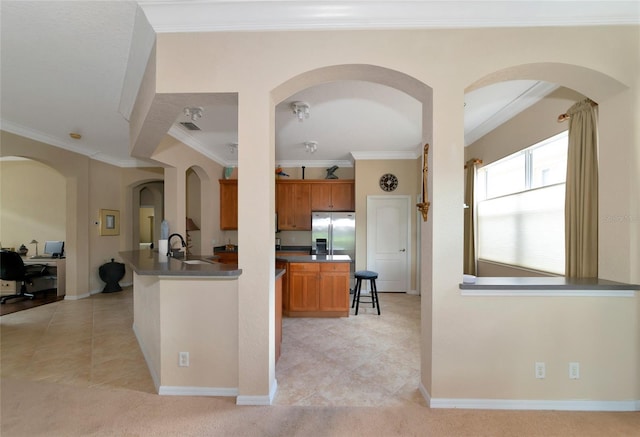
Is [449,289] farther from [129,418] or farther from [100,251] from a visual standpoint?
[100,251]

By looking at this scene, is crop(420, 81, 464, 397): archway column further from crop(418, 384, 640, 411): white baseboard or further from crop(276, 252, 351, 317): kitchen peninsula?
crop(276, 252, 351, 317): kitchen peninsula

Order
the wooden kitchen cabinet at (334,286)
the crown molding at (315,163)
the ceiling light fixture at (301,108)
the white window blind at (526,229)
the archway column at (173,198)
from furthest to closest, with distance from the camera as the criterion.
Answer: the crown molding at (315,163) < the archway column at (173,198) < the wooden kitchen cabinet at (334,286) < the ceiling light fixture at (301,108) < the white window blind at (526,229)

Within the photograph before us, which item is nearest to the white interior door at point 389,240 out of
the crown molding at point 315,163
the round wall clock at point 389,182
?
the round wall clock at point 389,182

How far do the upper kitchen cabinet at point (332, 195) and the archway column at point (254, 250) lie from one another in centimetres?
395

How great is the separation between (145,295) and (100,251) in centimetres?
405

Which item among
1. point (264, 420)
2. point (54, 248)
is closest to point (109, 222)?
point (54, 248)

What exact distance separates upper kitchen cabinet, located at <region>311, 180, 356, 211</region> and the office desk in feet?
16.8

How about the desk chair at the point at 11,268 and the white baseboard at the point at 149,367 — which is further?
the desk chair at the point at 11,268

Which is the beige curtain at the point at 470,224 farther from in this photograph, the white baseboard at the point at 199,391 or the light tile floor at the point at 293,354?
the white baseboard at the point at 199,391

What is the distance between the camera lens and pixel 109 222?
19.5ft

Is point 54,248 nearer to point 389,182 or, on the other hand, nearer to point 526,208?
point 389,182

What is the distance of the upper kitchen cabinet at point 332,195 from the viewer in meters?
6.03

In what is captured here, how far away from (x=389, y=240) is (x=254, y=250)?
Answer: 13.4 feet

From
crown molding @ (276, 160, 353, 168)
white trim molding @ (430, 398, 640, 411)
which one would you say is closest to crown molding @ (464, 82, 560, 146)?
crown molding @ (276, 160, 353, 168)
